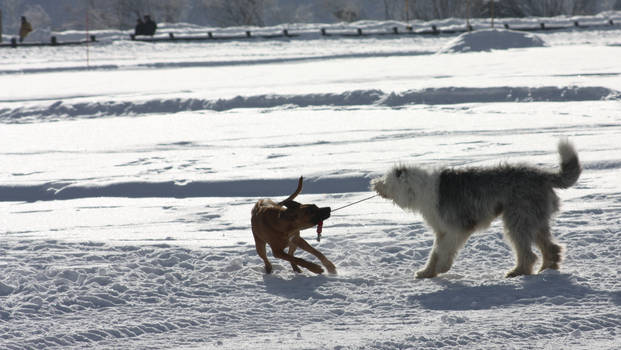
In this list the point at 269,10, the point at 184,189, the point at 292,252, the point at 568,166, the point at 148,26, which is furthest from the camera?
the point at 269,10

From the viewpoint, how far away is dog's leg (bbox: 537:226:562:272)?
5.07 metres

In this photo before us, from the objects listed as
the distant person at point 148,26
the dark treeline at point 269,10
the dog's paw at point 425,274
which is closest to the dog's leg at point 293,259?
the dog's paw at point 425,274

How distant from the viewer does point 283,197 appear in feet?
26.3

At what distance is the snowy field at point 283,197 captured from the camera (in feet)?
14.0

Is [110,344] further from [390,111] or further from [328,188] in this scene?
[390,111]

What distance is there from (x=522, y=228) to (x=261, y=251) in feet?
6.10

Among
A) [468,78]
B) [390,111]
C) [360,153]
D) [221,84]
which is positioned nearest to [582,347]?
[360,153]

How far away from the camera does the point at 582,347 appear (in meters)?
3.80

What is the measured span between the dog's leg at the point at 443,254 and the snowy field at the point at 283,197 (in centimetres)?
10

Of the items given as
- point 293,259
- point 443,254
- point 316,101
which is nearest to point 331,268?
point 293,259

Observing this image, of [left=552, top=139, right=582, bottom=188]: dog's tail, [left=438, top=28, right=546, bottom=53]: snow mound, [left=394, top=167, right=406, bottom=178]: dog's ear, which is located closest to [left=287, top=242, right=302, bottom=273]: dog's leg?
[left=394, top=167, right=406, bottom=178]: dog's ear

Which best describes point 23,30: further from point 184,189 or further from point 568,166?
point 568,166

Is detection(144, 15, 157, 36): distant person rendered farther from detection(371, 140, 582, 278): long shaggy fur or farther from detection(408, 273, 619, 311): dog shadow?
detection(408, 273, 619, 311): dog shadow

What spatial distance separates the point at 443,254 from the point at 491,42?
21461 mm
